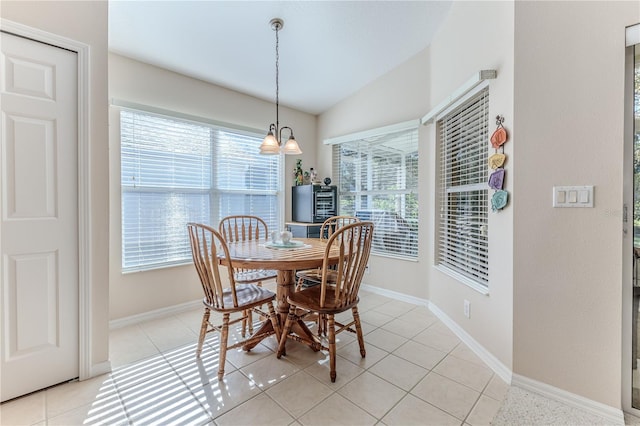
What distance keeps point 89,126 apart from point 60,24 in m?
0.60

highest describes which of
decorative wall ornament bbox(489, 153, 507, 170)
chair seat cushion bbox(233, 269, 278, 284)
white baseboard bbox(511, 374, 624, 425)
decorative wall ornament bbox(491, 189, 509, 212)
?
decorative wall ornament bbox(489, 153, 507, 170)

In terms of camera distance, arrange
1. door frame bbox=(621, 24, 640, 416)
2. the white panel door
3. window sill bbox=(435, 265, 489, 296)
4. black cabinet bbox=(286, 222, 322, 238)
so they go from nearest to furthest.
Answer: door frame bbox=(621, 24, 640, 416)
the white panel door
window sill bbox=(435, 265, 489, 296)
black cabinet bbox=(286, 222, 322, 238)

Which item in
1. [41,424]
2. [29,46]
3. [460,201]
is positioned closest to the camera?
[41,424]

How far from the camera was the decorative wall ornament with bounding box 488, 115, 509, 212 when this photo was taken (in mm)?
1793

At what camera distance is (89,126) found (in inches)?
69.2

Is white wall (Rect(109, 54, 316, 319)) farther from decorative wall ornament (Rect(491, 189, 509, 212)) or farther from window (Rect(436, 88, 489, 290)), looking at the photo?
decorative wall ornament (Rect(491, 189, 509, 212))

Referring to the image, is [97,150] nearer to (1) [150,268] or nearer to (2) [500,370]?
(1) [150,268]

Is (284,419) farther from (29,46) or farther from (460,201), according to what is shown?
(29,46)

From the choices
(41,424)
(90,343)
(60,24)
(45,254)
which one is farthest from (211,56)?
(41,424)

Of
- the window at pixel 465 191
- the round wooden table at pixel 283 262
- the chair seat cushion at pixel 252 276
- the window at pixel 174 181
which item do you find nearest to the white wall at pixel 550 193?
the window at pixel 465 191

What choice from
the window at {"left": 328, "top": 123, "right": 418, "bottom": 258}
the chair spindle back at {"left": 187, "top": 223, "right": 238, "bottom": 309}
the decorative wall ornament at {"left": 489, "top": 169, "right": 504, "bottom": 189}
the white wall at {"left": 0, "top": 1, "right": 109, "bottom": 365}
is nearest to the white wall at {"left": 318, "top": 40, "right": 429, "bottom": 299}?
the window at {"left": 328, "top": 123, "right": 418, "bottom": 258}

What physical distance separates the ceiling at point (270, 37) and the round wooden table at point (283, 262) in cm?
186

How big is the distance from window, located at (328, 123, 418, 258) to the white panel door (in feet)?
9.59

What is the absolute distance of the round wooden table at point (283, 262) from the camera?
175 centimetres
